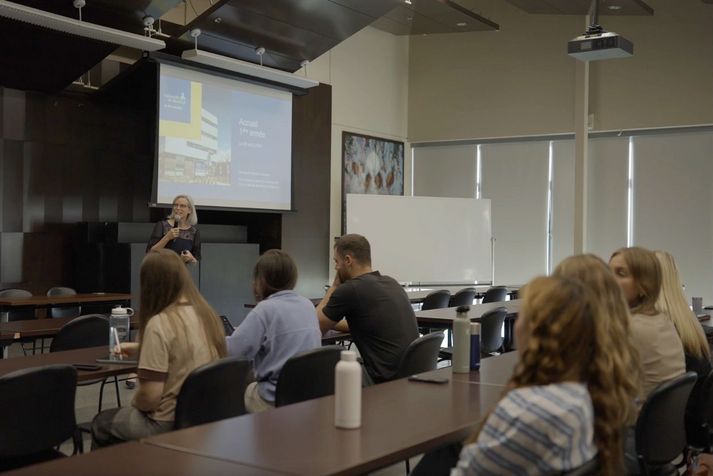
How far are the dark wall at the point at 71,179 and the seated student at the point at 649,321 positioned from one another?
608 cm

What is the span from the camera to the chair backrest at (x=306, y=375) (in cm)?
302

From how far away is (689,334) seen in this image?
10.6 feet

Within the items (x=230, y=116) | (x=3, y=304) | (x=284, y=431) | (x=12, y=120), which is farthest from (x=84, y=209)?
(x=284, y=431)

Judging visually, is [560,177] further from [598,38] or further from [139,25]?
[139,25]

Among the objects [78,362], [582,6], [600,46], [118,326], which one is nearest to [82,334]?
[118,326]

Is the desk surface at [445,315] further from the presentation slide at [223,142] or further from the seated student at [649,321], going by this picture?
the presentation slide at [223,142]

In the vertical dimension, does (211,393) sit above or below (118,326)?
below

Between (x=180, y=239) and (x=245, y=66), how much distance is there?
2.79 m

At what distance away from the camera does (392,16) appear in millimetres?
9328

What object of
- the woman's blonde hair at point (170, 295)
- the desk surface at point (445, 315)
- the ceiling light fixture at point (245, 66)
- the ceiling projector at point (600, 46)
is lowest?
the desk surface at point (445, 315)

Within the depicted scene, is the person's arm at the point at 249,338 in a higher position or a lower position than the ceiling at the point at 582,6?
lower

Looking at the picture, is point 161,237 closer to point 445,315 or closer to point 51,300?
point 51,300

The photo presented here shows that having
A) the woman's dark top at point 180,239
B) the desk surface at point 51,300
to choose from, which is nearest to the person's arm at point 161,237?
→ the woman's dark top at point 180,239

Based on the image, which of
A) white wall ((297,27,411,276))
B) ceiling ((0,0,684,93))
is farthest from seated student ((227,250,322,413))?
white wall ((297,27,411,276))
